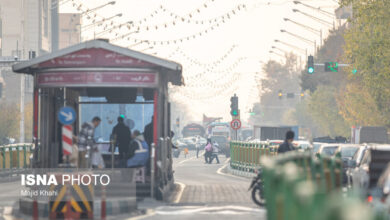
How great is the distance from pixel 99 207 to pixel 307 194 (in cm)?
1264

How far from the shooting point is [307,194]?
581 cm

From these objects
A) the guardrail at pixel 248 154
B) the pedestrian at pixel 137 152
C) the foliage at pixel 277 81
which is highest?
the foliage at pixel 277 81

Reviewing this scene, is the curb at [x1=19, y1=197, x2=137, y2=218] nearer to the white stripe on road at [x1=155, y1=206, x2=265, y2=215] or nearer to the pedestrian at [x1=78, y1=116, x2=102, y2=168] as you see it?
the white stripe on road at [x1=155, y1=206, x2=265, y2=215]

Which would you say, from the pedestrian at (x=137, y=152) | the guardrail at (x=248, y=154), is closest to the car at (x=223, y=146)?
the guardrail at (x=248, y=154)

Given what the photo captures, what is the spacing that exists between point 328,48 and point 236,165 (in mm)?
50631

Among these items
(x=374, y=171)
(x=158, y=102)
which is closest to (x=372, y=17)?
(x=158, y=102)

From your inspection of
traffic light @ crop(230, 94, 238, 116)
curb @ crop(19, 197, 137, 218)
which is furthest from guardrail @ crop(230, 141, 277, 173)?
curb @ crop(19, 197, 137, 218)

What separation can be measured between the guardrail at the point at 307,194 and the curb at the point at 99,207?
6523 mm

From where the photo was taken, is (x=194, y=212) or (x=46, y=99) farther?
(x=46, y=99)

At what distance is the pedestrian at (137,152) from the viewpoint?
22.0m

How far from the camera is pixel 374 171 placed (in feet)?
45.5

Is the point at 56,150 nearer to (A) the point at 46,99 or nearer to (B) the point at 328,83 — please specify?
(A) the point at 46,99

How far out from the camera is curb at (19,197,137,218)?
59.0ft

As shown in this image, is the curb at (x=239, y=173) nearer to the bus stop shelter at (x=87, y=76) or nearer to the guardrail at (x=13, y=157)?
the guardrail at (x=13, y=157)
